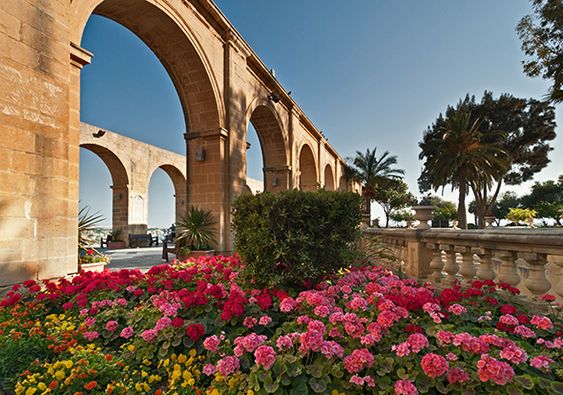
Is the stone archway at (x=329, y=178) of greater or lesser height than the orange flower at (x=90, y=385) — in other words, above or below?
above

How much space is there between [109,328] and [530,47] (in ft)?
57.0

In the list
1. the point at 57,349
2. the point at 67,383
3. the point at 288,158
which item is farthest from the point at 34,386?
the point at 288,158

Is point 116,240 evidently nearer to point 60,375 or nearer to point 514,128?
point 60,375

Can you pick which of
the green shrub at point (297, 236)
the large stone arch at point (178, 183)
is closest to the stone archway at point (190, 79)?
the green shrub at point (297, 236)

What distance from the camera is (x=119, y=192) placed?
47.8ft

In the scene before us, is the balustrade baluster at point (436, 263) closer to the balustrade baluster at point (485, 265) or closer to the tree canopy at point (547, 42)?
the balustrade baluster at point (485, 265)

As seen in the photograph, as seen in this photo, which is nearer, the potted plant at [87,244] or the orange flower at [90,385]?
the orange flower at [90,385]

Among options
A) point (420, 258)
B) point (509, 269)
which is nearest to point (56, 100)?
point (420, 258)

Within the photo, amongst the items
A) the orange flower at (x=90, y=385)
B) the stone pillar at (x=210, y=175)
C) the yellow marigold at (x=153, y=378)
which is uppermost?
the stone pillar at (x=210, y=175)

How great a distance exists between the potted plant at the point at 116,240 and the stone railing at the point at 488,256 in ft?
44.0

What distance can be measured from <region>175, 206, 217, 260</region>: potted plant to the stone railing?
182 inches

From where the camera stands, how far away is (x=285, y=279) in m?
3.23

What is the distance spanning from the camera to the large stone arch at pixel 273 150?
484 inches

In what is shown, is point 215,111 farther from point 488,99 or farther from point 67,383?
point 488,99
